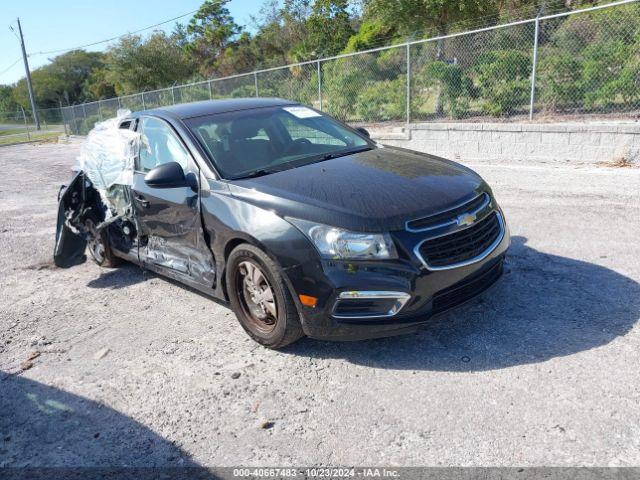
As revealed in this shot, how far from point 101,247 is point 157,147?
5.49 ft

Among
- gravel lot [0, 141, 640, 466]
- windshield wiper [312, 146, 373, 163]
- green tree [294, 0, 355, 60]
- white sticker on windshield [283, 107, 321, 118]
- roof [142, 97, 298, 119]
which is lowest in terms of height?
gravel lot [0, 141, 640, 466]

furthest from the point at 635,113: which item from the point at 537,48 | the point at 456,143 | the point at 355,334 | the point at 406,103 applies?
the point at 355,334

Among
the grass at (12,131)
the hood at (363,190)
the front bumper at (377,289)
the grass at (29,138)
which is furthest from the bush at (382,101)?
the grass at (12,131)

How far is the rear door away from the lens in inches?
158

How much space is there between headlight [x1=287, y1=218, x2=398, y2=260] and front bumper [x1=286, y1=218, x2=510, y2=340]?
0.05 m

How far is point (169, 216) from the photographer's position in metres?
4.29

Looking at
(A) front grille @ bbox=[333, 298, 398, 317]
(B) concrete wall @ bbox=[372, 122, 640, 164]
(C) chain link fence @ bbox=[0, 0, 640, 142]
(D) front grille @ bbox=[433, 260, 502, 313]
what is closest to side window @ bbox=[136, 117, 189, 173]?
(A) front grille @ bbox=[333, 298, 398, 317]

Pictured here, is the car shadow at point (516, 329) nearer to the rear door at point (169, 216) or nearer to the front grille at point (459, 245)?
the front grille at point (459, 245)

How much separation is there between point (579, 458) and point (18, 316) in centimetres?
453

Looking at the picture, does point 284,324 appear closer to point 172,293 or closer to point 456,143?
point 172,293

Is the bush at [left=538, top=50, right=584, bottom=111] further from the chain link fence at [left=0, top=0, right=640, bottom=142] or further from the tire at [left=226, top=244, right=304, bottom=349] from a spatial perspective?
the tire at [left=226, top=244, right=304, bottom=349]

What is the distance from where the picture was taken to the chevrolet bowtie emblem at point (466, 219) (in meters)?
3.24

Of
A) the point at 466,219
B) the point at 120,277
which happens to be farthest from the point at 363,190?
the point at 120,277

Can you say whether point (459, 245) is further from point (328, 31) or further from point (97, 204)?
point (328, 31)
